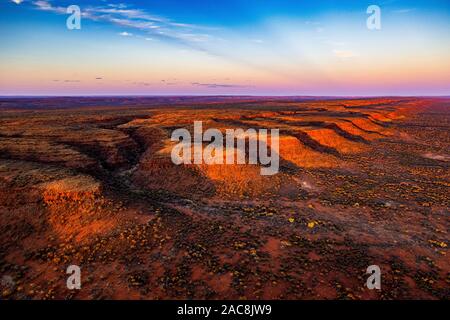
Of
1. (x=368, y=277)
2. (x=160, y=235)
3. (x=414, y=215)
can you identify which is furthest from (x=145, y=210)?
(x=414, y=215)

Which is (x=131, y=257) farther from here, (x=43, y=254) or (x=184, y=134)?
(x=184, y=134)

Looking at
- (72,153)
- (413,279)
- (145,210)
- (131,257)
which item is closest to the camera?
(413,279)

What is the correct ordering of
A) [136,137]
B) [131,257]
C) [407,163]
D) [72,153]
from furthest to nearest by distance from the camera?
[136,137], [407,163], [72,153], [131,257]

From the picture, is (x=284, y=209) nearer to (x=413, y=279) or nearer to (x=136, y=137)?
(x=413, y=279)

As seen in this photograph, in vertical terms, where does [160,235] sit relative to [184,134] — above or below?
below

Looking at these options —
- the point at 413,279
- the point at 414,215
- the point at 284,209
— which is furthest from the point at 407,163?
the point at 413,279
